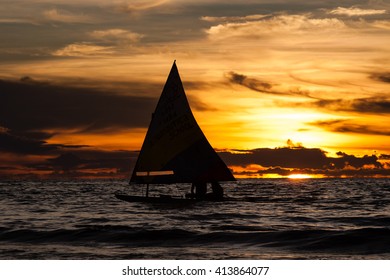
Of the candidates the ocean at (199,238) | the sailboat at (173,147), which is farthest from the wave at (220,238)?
the sailboat at (173,147)

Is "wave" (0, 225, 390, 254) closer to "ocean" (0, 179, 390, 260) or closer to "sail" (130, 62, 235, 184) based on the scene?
"ocean" (0, 179, 390, 260)

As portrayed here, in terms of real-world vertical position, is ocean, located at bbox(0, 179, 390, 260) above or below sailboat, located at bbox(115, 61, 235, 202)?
below

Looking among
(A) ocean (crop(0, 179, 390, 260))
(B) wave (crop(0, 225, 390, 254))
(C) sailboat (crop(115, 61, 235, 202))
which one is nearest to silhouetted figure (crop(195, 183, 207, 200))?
(C) sailboat (crop(115, 61, 235, 202))

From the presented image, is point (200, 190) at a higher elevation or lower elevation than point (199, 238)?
higher

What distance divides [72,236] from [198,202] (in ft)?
64.3

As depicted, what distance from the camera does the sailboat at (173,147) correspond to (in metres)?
47.4

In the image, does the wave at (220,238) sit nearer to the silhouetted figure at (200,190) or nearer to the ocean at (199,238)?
the ocean at (199,238)

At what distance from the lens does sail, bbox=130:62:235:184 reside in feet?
156

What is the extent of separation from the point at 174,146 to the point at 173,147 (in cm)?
10

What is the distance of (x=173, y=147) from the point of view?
48.2 m

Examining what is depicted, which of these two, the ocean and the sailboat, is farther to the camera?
the sailboat

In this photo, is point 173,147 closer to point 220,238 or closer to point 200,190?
point 200,190

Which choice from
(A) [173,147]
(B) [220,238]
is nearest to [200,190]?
(A) [173,147]
